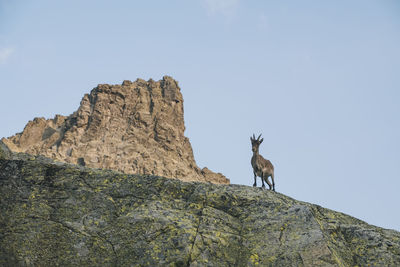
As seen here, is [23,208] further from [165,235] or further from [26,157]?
[165,235]

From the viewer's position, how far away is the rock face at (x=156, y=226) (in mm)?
11094

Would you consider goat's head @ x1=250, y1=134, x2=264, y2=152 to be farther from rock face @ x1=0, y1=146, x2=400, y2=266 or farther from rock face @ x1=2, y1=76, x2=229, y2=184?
rock face @ x1=2, y1=76, x2=229, y2=184

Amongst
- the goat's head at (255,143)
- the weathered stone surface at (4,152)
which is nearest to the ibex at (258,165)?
the goat's head at (255,143)

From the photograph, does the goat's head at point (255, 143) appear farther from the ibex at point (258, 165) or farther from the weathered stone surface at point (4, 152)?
the weathered stone surface at point (4, 152)

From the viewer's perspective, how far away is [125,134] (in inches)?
5349

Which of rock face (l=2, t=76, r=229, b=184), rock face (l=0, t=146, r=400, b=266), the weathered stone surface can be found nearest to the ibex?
rock face (l=0, t=146, r=400, b=266)

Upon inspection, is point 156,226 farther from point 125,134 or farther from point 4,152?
point 125,134

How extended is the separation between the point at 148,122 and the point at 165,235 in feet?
430

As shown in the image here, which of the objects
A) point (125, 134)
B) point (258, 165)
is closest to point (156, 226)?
point (258, 165)

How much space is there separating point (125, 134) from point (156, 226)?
414ft

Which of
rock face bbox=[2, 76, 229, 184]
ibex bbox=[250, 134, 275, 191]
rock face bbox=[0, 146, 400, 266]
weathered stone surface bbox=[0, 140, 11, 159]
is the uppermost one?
rock face bbox=[2, 76, 229, 184]

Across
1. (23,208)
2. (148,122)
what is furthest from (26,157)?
(148,122)

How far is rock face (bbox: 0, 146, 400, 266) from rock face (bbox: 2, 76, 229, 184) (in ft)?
362

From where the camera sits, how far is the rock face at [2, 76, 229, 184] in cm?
12688
